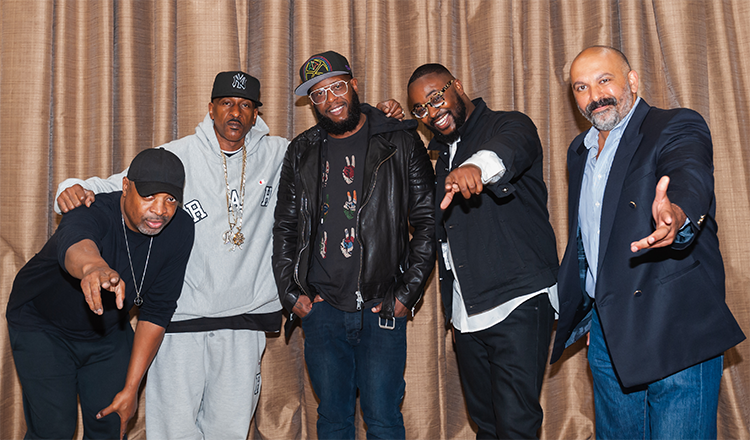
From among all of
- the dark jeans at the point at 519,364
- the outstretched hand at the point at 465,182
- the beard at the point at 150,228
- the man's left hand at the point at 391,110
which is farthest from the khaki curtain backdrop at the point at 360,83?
the outstretched hand at the point at 465,182

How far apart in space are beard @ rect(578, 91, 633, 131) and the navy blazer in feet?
0.37

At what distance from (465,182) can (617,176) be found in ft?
1.90

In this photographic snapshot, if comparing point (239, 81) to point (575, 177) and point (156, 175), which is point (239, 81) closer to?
point (156, 175)

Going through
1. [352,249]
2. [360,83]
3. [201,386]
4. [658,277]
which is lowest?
[201,386]

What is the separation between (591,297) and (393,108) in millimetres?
1287

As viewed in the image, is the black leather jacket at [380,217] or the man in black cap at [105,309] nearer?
the man in black cap at [105,309]

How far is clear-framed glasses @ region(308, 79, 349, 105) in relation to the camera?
230cm

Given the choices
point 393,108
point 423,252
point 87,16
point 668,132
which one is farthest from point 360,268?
point 87,16

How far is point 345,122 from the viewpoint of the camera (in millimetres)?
2291

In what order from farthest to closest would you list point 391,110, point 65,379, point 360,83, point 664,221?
point 360,83
point 391,110
point 65,379
point 664,221

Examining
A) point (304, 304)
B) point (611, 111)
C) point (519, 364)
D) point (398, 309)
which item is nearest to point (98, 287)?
point (304, 304)

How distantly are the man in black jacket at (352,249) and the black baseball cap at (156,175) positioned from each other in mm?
559

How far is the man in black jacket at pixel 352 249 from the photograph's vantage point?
216 centimetres

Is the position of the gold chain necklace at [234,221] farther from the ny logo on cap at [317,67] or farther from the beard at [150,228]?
the ny logo on cap at [317,67]
